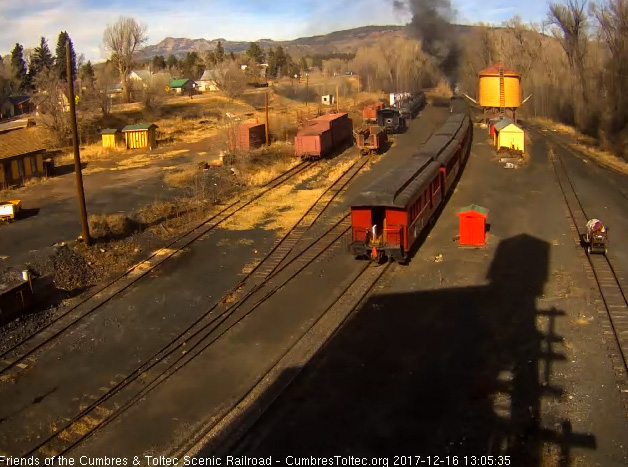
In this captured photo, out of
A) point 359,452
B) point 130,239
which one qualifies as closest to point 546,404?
point 359,452

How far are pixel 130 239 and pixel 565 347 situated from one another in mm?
14791

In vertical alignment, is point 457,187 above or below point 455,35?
below

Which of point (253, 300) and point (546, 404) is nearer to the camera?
point (546, 404)

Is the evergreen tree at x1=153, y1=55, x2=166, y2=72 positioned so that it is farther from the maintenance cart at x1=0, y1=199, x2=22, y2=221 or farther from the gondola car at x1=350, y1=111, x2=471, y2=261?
the gondola car at x1=350, y1=111, x2=471, y2=261

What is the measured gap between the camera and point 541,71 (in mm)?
64750

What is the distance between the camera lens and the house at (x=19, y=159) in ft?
98.9

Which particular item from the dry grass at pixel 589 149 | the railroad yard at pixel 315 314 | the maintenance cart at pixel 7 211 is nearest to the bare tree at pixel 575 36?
the dry grass at pixel 589 149

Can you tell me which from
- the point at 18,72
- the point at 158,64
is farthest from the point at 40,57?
the point at 158,64

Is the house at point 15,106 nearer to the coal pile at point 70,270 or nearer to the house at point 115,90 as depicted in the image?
the house at point 115,90

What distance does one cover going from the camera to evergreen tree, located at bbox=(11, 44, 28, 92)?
3393 inches

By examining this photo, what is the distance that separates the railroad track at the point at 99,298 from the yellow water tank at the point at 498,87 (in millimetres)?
30038

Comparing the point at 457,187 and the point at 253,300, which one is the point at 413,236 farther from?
the point at 457,187

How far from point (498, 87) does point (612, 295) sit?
35672mm

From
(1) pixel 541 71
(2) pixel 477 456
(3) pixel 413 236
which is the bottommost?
(2) pixel 477 456
